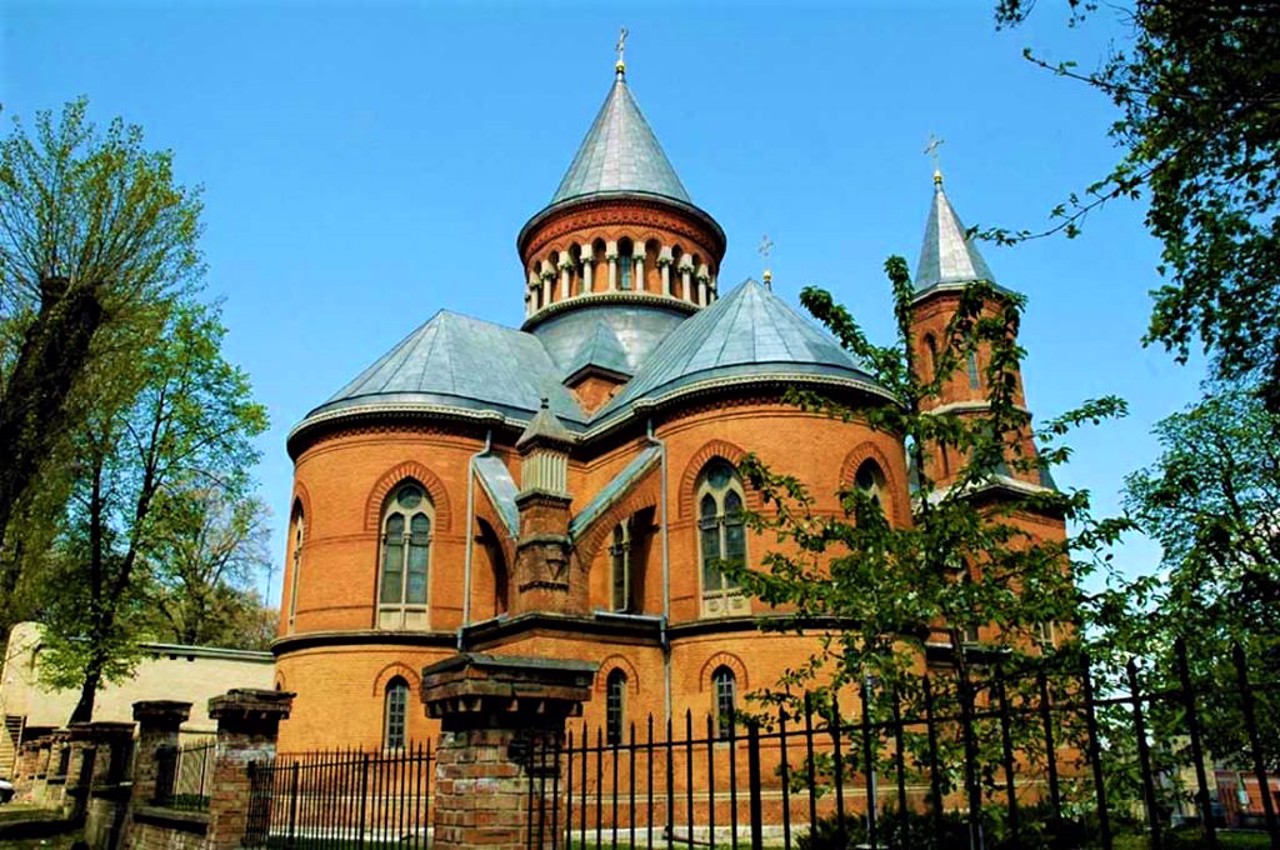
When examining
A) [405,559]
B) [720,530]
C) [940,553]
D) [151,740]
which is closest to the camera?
[940,553]

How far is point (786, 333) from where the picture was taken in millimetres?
20922

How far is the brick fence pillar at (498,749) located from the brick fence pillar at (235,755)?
213 inches

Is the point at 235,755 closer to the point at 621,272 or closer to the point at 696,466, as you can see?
the point at 696,466

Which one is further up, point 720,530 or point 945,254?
point 945,254

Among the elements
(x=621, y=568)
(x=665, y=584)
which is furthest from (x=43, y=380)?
(x=621, y=568)

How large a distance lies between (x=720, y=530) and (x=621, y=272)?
12.3m

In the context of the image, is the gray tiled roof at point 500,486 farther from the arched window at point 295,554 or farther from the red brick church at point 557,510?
the arched window at point 295,554

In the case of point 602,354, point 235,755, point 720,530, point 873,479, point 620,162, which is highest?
point 620,162

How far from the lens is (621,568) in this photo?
20.7m

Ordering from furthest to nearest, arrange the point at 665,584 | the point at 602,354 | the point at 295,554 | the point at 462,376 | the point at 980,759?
the point at 602,354, the point at 462,376, the point at 295,554, the point at 665,584, the point at 980,759

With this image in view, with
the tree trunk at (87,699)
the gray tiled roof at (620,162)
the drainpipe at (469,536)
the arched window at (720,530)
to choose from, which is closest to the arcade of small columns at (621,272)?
the gray tiled roof at (620,162)

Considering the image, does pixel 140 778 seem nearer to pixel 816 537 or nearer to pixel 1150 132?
pixel 816 537

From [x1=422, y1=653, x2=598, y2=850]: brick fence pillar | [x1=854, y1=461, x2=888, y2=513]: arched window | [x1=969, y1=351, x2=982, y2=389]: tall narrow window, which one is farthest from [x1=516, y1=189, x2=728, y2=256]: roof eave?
[x1=422, y1=653, x2=598, y2=850]: brick fence pillar

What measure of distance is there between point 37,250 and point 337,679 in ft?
31.3
